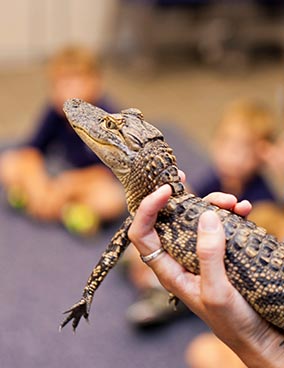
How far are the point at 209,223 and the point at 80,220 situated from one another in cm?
134

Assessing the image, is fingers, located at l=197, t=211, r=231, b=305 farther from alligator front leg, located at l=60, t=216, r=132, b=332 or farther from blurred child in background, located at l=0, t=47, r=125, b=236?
blurred child in background, located at l=0, t=47, r=125, b=236

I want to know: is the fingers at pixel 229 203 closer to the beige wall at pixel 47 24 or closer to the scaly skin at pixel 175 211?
the scaly skin at pixel 175 211

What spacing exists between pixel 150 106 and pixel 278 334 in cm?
236

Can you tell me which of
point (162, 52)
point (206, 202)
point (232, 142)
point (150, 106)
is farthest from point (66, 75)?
point (162, 52)

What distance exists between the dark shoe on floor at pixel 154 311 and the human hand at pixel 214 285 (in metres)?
0.81

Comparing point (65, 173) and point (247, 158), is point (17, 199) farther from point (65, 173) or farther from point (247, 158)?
point (247, 158)

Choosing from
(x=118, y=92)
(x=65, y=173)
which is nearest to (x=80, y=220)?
(x=65, y=173)

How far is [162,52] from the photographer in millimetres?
3848

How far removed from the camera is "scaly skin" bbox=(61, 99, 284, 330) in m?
0.74

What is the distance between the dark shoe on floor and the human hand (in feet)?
2.66

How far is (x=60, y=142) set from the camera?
224 centimetres

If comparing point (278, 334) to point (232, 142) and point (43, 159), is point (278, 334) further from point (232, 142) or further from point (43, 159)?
point (43, 159)

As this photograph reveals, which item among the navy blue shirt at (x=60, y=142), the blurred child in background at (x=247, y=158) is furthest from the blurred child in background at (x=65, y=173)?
the blurred child in background at (x=247, y=158)

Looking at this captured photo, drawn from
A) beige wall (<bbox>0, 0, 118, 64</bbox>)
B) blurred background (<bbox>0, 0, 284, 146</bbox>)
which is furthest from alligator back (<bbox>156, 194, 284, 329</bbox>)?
beige wall (<bbox>0, 0, 118, 64</bbox>)
